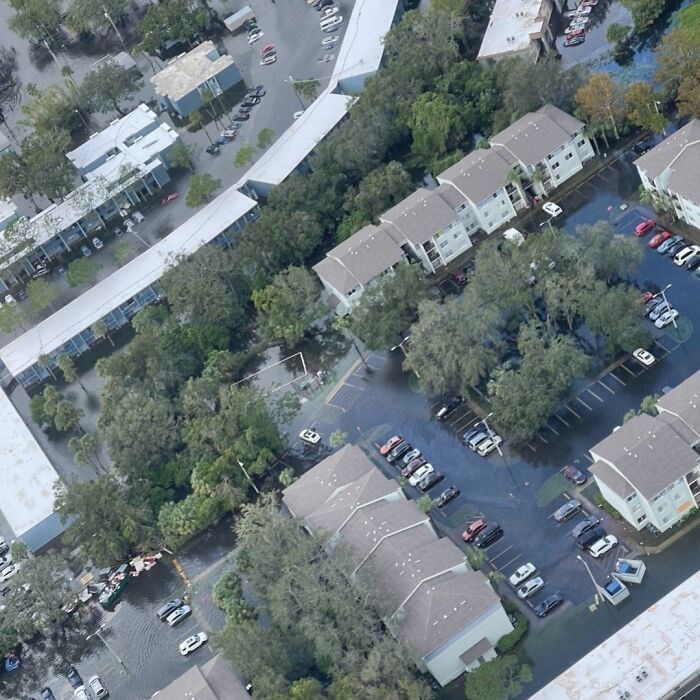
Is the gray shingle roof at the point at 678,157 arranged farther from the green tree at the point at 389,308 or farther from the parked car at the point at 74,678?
the parked car at the point at 74,678

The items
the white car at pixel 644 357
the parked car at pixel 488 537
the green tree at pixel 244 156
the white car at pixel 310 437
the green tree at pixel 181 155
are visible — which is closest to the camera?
the parked car at pixel 488 537

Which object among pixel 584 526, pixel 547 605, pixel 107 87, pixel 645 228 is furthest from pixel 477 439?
pixel 107 87

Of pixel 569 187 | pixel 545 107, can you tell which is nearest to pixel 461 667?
pixel 569 187

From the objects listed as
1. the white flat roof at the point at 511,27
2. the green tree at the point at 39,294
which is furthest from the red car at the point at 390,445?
the white flat roof at the point at 511,27

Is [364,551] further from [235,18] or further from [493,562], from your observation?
[235,18]

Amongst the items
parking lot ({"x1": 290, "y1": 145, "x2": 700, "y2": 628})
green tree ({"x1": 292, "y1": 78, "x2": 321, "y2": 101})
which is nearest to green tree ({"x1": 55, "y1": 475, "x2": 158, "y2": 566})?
parking lot ({"x1": 290, "y1": 145, "x2": 700, "y2": 628})

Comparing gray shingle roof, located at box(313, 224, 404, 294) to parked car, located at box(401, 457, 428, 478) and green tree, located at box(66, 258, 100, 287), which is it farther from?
green tree, located at box(66, 258, 100, 287)
